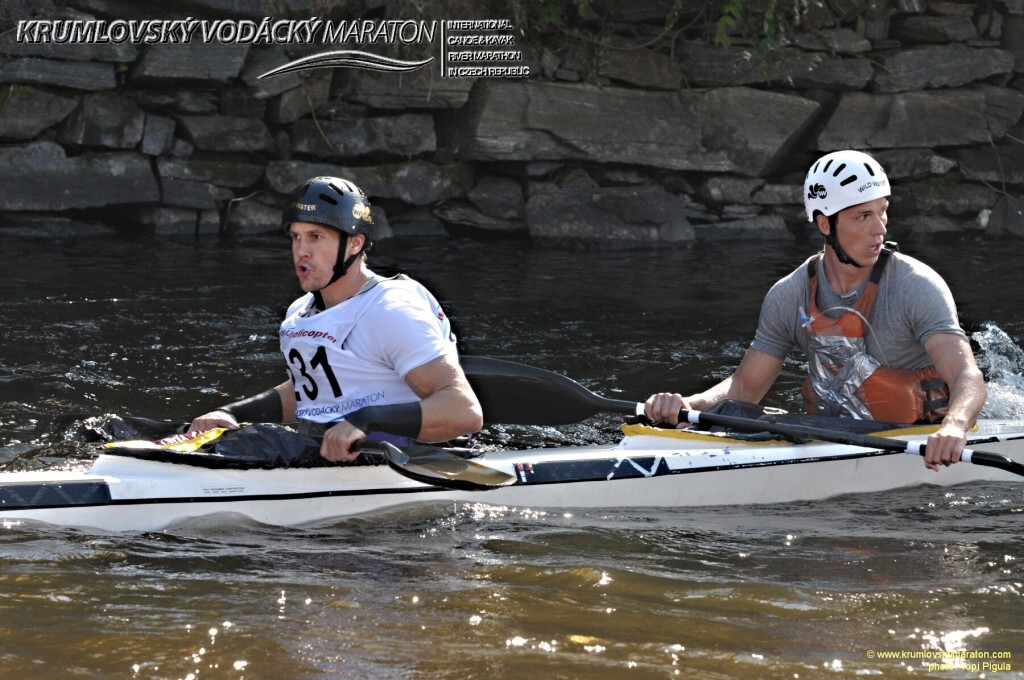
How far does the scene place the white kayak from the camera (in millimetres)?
4109

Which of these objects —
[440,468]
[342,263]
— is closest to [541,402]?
[440,468]

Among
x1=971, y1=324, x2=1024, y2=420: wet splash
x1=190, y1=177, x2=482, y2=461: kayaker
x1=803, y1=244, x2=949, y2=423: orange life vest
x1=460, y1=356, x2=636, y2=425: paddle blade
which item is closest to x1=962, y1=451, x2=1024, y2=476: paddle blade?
x1=803, y1=244, x2=949, y2=423: orange life vest

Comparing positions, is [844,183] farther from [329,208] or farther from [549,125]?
[549,125]

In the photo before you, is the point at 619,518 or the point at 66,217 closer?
the point at 619,518

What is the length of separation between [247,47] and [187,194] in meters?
1.50

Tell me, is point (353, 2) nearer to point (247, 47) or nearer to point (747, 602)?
point (247, 47)

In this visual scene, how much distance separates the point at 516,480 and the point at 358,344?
2.68 ft

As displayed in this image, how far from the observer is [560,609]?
3477 millimetres

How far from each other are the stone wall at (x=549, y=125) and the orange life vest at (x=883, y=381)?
7.08m

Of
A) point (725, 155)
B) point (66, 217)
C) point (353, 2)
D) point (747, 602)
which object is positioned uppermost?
point (353, 2)

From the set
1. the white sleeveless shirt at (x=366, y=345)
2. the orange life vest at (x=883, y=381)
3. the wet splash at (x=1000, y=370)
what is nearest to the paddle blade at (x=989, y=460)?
the orange life vest at (x=883, y=381)

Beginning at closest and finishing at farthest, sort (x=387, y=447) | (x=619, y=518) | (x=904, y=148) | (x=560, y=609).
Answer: (x=560, y=609) < (x=387, y=447) < (x=619, y=518) < (x=904, y=148)

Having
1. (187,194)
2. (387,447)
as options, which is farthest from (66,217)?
(387,447)

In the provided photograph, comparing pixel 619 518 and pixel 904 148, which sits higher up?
pixel 904 148
